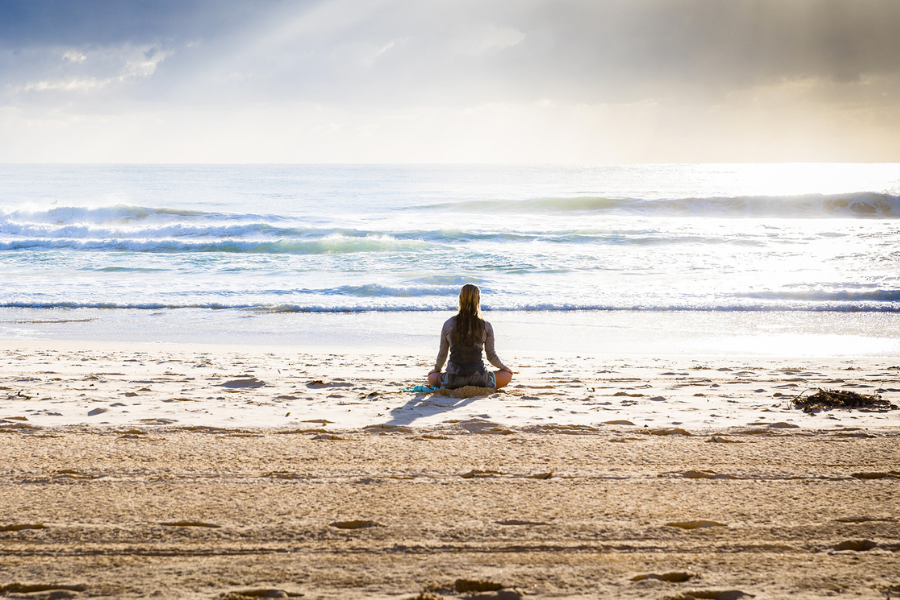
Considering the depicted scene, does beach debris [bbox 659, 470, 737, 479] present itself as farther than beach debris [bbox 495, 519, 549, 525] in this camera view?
Yes

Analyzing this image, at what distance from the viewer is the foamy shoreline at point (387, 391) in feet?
15.0

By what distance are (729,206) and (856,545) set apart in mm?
33096

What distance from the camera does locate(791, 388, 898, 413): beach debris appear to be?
4.91 m

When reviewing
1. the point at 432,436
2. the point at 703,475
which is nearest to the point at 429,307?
the point at 432,436

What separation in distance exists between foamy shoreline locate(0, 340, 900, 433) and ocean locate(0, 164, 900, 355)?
134 centimetres

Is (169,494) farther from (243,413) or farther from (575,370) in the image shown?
(575,370)

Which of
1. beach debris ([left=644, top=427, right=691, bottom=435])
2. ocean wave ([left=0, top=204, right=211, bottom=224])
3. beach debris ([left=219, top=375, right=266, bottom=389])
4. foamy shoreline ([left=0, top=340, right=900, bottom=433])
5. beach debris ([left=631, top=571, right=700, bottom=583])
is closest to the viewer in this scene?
beach debris ([left=631, top=571, right=700, bottom=583])

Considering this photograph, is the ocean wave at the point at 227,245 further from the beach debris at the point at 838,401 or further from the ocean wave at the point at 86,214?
the beach debris at the point at 838,401

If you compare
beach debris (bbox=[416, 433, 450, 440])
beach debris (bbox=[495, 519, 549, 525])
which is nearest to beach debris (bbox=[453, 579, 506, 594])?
beach debris (bbox=[495, 519, 549, 525])

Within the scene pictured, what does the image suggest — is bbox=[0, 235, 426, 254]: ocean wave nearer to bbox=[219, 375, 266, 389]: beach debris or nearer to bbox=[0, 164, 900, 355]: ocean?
bbox=[0, 164, 900, 355]: ocean

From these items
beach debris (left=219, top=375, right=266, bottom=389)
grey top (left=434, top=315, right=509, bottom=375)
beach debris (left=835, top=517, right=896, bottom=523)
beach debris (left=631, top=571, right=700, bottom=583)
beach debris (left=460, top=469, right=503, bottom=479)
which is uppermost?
grey top (left=434, top=315, right=509, bottom=375)

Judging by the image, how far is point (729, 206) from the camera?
32.2m

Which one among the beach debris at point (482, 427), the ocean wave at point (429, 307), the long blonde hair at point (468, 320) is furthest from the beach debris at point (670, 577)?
the ocean wave at point (429, 307)

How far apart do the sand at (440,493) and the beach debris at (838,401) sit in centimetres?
15
